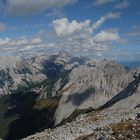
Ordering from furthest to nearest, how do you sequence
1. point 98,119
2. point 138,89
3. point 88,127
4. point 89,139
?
point 138,89 → point 98,119 → point 88,127 → point 89,139

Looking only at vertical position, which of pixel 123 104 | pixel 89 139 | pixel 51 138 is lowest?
pixel 123 104

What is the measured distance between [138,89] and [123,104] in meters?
23.1

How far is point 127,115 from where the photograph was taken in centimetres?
7238

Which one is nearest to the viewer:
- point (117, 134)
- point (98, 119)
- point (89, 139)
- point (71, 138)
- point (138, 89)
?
point (117, 134)

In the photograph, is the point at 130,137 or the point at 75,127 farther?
the point at 75,127

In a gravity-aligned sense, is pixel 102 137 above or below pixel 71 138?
above

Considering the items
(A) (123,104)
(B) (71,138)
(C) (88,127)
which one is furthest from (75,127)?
(A) (123,104)

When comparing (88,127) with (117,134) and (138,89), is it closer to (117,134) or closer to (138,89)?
(117,134)

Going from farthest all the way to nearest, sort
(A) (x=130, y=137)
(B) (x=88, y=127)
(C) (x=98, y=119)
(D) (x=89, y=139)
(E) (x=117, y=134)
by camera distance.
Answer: (C) (x=98, y=119)
(B) (x=88, y=127)
(D) (x=89, y=139)
(E) (x=117, y=134)
(A) (x=130, y=137)

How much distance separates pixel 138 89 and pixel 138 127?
424 feet

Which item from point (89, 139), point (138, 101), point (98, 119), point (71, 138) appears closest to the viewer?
point (89, 139)

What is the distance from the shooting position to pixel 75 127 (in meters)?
70.9

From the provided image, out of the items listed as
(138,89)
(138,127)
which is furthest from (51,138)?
(138,89)

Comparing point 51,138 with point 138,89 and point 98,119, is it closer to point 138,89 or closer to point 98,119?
point 98,119
